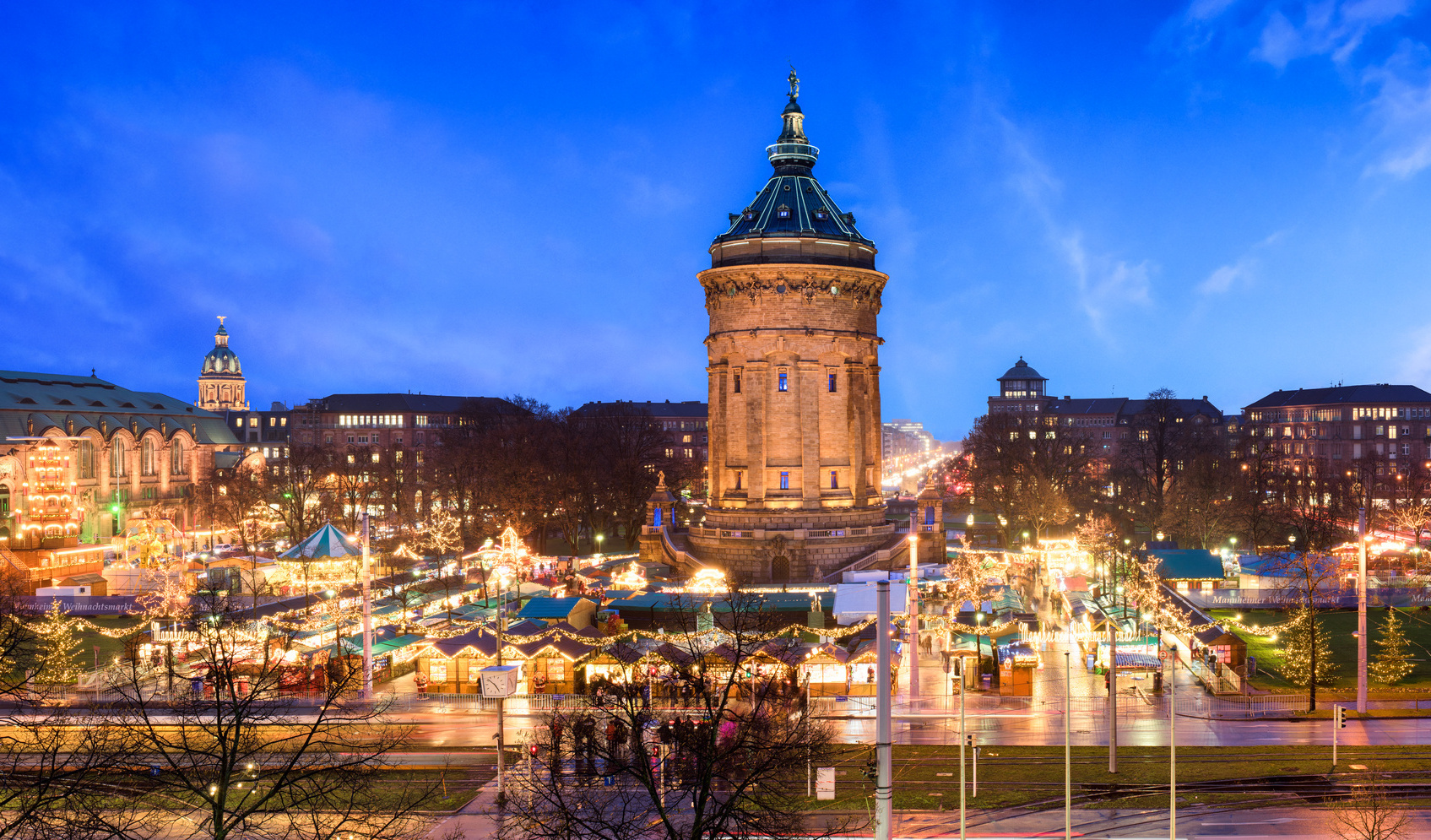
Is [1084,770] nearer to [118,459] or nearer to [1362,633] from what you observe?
[1362,633]

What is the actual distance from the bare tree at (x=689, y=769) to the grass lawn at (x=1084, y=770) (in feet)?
8.68

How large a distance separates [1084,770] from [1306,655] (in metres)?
15.9

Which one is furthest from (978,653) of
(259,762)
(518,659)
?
(259,762)

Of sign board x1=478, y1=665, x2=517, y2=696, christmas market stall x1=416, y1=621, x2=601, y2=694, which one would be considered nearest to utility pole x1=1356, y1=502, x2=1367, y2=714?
christmas market stall x1=416, y1=621, x2=601, y2=694

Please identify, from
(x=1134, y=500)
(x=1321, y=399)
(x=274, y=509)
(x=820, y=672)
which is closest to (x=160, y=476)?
(x=274, y=509)

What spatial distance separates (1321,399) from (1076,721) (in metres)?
125

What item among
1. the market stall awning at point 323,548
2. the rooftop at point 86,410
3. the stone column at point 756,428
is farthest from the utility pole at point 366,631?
the rooftop at point 86,410

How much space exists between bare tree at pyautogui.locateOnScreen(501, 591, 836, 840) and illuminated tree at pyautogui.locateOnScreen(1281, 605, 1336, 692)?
69.0ft

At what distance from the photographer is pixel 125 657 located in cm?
4219

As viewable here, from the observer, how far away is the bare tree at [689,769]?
18641mm

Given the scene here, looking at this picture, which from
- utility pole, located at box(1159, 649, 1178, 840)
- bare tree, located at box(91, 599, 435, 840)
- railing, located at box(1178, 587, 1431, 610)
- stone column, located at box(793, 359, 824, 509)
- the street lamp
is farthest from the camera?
stone column, located at box(793, 359, 824, 509)

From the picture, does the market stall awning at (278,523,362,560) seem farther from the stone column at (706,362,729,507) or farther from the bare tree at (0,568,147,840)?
the stone column at (706,362,729,507)

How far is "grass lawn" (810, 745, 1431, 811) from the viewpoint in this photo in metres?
26.8

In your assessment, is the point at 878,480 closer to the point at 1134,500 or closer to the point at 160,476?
the point at 1134,500
